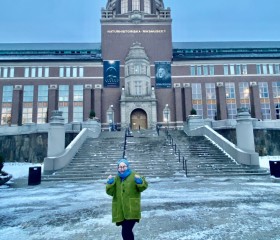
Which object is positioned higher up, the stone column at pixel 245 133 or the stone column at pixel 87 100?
the stone column at pixel 87 100

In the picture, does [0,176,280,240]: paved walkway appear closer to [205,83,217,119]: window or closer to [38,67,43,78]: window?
[205,83,217,119]: window

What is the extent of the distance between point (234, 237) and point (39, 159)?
2036 centimetres

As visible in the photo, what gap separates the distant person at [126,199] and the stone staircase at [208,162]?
1057cm

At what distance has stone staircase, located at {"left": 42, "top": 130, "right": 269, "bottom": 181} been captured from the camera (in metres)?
14.0

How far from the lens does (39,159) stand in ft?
70.8

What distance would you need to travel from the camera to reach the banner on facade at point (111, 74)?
40.5 m

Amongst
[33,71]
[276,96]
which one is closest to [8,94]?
[33,71]

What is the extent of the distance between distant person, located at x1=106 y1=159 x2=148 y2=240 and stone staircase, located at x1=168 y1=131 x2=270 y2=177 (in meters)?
10.6

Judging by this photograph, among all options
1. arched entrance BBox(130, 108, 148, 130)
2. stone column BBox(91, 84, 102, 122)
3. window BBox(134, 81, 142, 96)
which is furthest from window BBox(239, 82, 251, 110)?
stone column BBox(91, 84, 102, 122)

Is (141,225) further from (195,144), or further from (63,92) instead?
(63,92)

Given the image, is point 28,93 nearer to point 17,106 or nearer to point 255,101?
point 17,106

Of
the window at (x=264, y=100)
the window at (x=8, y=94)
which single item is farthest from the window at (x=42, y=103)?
the window at (x=264, y=100)

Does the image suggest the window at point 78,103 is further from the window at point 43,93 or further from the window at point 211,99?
the window at point 211,99

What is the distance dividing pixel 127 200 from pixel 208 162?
1325cm
